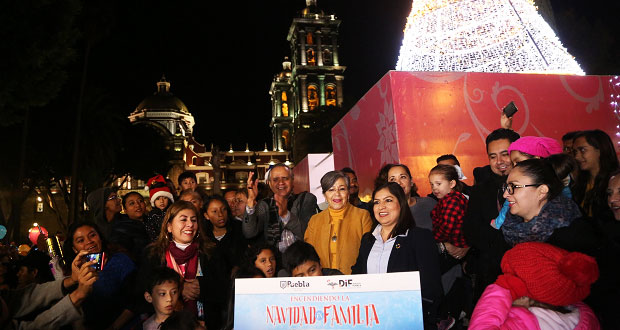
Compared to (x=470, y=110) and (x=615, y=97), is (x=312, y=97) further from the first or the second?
(x=470, y=110)

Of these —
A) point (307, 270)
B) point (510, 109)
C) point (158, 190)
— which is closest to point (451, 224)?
point (307, 270)

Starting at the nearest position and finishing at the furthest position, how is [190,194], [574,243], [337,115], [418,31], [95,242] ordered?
[574,243]
[95,242]
[190,194]
[418,31]
[337,115]

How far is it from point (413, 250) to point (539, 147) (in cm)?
140

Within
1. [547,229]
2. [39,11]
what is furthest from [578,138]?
[39,11]

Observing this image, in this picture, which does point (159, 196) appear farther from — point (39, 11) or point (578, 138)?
point (39, 11)

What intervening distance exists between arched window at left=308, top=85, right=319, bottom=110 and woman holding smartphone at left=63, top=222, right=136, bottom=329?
57388 mm

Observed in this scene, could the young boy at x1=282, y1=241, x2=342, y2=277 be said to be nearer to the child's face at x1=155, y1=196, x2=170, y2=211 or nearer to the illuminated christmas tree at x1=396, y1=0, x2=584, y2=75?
the child's face at x1=155, y1=196, x2=170, y2=211

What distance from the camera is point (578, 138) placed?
3.96 meters

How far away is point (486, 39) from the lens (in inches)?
303

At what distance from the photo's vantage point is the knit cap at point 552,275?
7.68ft

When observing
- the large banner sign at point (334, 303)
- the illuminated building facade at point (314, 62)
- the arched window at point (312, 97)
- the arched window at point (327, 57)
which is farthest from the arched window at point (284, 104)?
the large banner sign at point (334, 303)

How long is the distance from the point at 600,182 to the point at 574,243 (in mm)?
1281

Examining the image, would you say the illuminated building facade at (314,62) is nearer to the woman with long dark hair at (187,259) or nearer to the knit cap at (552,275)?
the woman with long dark hair at (187,259)

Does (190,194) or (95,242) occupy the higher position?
(190,194)
